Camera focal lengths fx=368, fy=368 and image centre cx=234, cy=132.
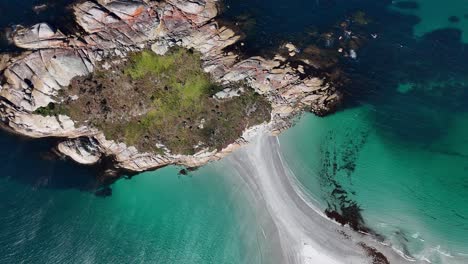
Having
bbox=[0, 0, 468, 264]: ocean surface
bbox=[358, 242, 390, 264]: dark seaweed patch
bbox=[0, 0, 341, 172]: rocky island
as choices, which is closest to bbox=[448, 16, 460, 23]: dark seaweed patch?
bbox=[0, 0, 468, 264]: ocean surface

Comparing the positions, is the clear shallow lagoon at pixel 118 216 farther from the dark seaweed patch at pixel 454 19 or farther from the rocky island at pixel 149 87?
the dark seaweed patch at pixel 454 19

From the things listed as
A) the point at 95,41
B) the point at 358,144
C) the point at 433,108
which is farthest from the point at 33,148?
the point at 433,108

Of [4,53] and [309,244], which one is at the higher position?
[4,53]

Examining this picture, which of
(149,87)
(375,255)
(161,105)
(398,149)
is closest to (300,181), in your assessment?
(375,255)

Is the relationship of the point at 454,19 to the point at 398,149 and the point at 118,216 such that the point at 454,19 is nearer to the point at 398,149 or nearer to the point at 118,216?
the point at 398,149

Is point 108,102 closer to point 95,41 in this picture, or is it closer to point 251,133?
point 95,41

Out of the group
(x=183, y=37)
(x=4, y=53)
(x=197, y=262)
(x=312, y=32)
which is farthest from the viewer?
(x=312, y=32)
